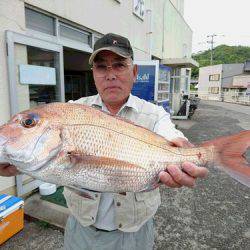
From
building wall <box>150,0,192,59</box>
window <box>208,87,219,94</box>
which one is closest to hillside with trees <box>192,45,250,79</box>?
window <box>208,87,219,94</box>

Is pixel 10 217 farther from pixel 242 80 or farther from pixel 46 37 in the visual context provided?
pixel 242 80

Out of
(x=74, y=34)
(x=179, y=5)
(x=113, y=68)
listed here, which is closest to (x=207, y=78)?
(x=179, y=5)

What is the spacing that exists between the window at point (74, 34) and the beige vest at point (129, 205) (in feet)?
14.0

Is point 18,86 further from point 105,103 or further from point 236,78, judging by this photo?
point 236,78

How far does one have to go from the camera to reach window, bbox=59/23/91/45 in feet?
19.1

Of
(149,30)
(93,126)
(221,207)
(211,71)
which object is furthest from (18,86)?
(211,71)

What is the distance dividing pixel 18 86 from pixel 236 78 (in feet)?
163

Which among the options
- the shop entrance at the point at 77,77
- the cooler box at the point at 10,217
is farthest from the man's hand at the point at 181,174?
the shop entrance at the point at 77,77

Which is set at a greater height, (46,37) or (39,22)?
(39,22)

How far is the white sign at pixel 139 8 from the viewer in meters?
9.86

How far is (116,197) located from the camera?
6.65 ft

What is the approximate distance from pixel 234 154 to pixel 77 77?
9.52 meters

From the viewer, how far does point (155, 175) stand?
5.57ft

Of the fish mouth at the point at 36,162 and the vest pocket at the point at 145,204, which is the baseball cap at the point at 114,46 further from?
the vest pocket at the point at 145,204
